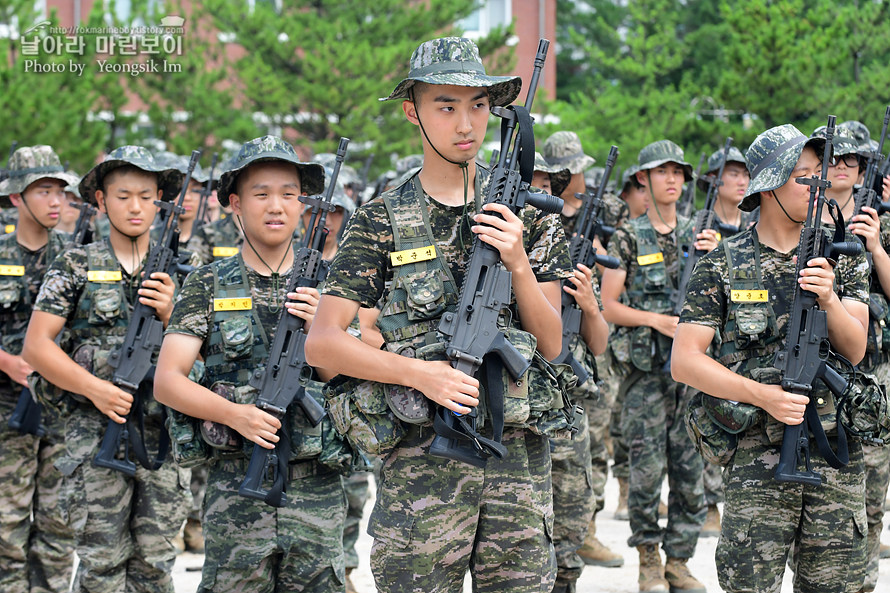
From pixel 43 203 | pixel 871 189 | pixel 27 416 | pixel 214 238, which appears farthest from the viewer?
pixel 214 238

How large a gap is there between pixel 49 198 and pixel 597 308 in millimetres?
3559

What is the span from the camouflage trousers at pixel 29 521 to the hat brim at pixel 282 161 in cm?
267

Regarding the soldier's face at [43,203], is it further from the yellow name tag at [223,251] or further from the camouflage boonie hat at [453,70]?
the camouflage boonie hat at [453,70]

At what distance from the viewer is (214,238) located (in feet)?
29.8

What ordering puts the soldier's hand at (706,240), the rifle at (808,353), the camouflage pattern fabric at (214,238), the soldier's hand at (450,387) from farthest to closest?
1. the camouflage pattern fabric at (214,238)
2. the soldier's hand at (706,240)
3. the rifle at (808,353)
4. the soldier's hand at (450,387)

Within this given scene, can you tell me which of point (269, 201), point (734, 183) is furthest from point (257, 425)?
point (734, 183)

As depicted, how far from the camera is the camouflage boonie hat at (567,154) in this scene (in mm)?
8383

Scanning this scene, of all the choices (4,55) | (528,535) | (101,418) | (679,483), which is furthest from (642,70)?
(528,535)

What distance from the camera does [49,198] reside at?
717 centimetres

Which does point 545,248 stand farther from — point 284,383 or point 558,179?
point 558,179

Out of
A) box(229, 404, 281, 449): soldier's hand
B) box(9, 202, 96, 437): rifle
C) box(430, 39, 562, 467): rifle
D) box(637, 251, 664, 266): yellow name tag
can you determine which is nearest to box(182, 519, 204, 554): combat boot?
box(9, 202, 96, 437): rifle

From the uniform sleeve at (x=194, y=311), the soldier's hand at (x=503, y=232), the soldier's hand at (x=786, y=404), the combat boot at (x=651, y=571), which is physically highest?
the soldier's hand at (x=503, y=232)

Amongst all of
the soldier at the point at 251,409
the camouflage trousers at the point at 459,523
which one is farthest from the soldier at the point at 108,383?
the camouflage trousers at the point at 459,523

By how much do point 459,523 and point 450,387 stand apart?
515 millimetres
